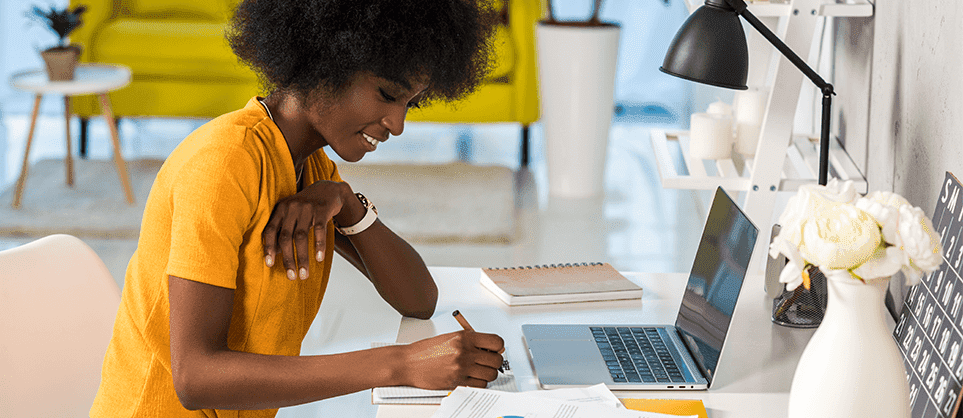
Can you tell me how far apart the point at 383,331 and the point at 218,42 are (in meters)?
3.19

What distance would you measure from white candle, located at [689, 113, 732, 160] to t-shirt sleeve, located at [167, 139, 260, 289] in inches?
38.7

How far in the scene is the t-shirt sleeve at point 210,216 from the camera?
0.96 metres

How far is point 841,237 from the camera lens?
→ 2.54ft

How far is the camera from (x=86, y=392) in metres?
1.20

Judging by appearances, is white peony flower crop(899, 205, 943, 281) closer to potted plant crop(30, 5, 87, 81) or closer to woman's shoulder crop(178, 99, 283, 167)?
woman's shoulder crop(178, 99, 283, 167)

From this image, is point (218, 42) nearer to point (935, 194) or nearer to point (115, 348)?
point (115, 348)

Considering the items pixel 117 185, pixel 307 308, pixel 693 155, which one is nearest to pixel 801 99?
pixel 693 155

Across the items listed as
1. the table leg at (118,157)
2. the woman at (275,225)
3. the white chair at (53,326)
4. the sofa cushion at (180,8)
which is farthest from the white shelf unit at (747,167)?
the sofa cushion at (180,8)

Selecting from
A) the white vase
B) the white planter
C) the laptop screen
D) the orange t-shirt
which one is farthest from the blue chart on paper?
the white planter

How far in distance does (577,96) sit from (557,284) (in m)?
2.36

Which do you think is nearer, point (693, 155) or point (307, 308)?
point (307, 308)

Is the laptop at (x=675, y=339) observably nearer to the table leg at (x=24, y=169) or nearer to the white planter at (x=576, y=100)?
the white planter at (x=576, y=100)

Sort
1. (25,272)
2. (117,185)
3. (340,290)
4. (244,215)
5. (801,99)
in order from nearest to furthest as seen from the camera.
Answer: (244,215) < (25,272) < (340,290) < (801,99) < (117,185)

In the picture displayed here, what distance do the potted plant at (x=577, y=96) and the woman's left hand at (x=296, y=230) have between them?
260cm
